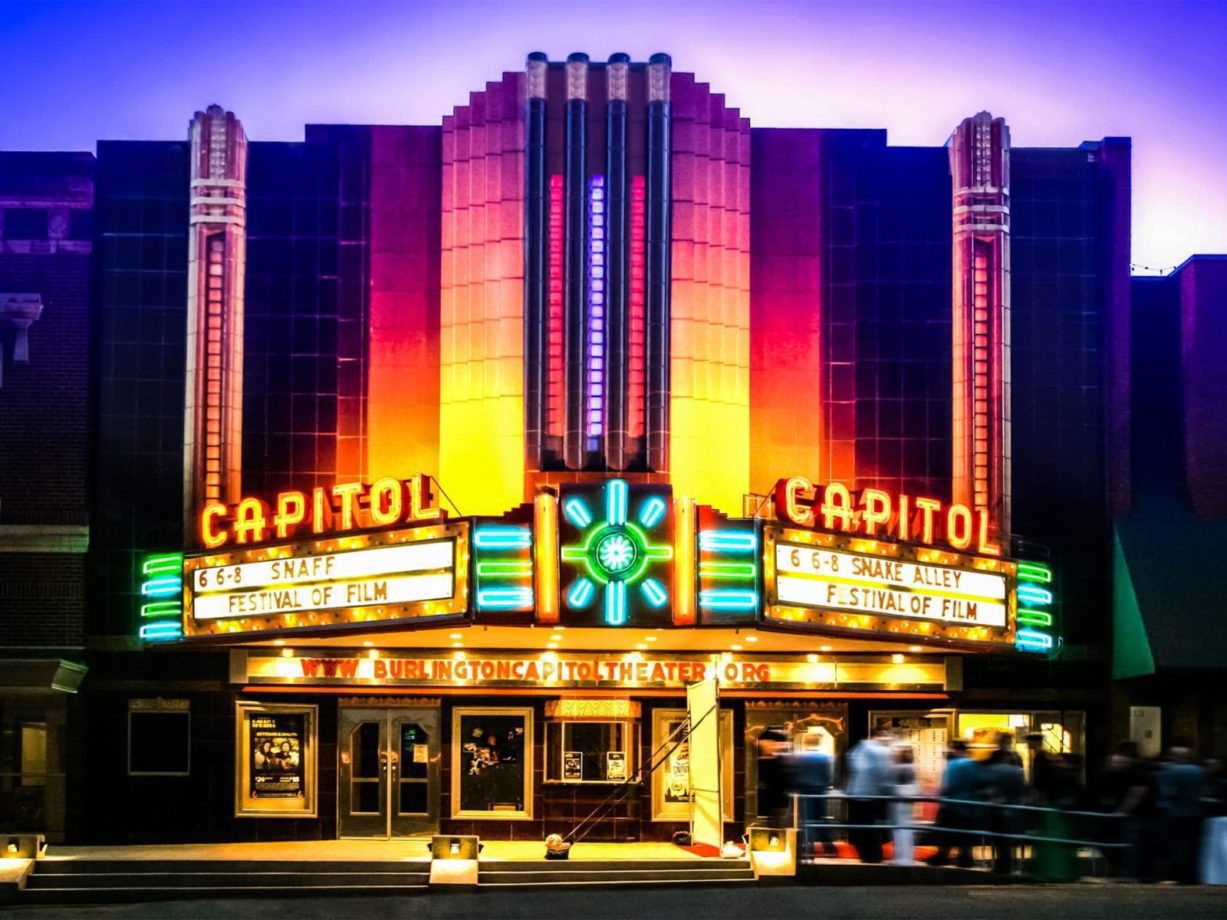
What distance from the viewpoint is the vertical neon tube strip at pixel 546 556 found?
26.6m

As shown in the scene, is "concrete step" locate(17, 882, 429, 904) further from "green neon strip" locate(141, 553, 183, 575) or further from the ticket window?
the ticket window

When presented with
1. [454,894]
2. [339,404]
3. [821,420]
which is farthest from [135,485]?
[821,420]

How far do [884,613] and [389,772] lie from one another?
8700 mm

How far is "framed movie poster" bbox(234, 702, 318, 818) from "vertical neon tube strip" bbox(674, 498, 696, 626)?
25.5 ft

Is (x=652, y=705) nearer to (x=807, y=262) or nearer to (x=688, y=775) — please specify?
(x=688, y=775)

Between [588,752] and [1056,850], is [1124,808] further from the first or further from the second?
[588,752]

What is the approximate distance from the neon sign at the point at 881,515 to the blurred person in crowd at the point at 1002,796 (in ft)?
16.9

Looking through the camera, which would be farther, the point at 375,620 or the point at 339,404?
the point at 339,404

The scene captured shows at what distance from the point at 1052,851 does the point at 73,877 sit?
1360 centimetres

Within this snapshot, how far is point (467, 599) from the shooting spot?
87.0ft

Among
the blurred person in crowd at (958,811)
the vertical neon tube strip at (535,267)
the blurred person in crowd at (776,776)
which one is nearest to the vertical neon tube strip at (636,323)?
the vertical neon tube strip at (535,267)

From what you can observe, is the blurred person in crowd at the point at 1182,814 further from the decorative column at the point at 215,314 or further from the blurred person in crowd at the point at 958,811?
the decorative column at the point at 215,314

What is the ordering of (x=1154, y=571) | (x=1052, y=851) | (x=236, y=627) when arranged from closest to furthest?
(x=1052, y=851) < (x=236, y=627) < (x=1154, y=571)

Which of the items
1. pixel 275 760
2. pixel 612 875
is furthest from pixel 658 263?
pixel 275 760
